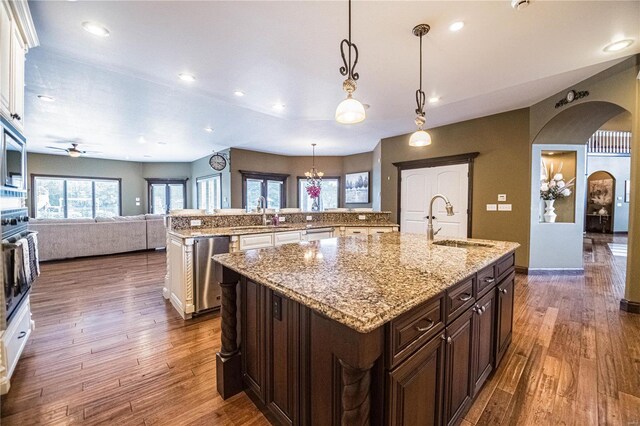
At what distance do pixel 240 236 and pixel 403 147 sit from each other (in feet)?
14.1

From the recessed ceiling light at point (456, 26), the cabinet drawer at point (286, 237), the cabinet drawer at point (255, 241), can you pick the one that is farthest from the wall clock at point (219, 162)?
the recessed ceiling light at point (456, 26)

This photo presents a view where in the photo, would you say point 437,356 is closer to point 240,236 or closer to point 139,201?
point 240,236

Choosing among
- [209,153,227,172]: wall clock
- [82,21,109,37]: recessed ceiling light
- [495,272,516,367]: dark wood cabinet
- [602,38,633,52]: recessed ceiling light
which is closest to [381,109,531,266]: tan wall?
[602,38,633,52]: recessed ceiling light

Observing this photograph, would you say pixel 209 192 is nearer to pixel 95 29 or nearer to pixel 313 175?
pixel 313 175

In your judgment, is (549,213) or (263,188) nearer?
(549,213)

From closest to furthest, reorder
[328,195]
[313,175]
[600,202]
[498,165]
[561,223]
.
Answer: [561,223]
[498,165]
[313,175]
[328,195]
[600,202]

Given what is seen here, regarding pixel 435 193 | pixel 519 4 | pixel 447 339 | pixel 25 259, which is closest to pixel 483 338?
pixel 447 339

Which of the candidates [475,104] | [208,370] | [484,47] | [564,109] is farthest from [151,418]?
[564,109]

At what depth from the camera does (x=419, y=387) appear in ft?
3.49

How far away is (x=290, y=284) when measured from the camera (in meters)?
1.10

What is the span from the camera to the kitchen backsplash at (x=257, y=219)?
3.40 m

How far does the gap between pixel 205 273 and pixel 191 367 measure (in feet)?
3.55

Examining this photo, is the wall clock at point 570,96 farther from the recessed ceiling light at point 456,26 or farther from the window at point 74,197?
the window at point 74,197

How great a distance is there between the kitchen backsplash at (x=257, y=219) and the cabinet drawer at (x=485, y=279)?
3.21 metres
